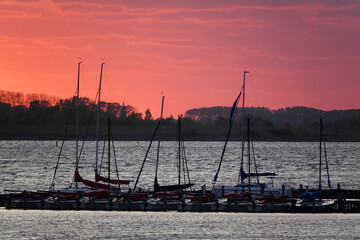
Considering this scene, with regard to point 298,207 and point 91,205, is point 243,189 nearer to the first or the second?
point 298,207

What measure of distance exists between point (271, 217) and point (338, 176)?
77.7 m

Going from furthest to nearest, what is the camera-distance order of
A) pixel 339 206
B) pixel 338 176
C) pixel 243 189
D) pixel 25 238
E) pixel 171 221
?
pixel 338 176
pixel 243 189
pixel 339 206
pixel 171 221
pixel 25 238

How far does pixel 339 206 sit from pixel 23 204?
2810 centimetres

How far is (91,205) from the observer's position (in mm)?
66062

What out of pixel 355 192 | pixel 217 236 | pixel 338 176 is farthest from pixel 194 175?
pixel 217 236

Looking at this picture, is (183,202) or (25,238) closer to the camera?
(25,238)

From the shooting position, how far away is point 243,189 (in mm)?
71938

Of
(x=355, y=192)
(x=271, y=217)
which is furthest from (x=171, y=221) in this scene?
(x=355, y=192)

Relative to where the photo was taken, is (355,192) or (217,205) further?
(355,192)

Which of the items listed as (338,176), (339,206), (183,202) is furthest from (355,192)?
(338,176)

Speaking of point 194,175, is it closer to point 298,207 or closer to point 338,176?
point 338,176

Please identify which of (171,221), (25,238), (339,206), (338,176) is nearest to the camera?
(25,238)

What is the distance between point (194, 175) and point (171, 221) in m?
77.0

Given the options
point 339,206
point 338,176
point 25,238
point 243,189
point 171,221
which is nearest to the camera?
point 25,238
